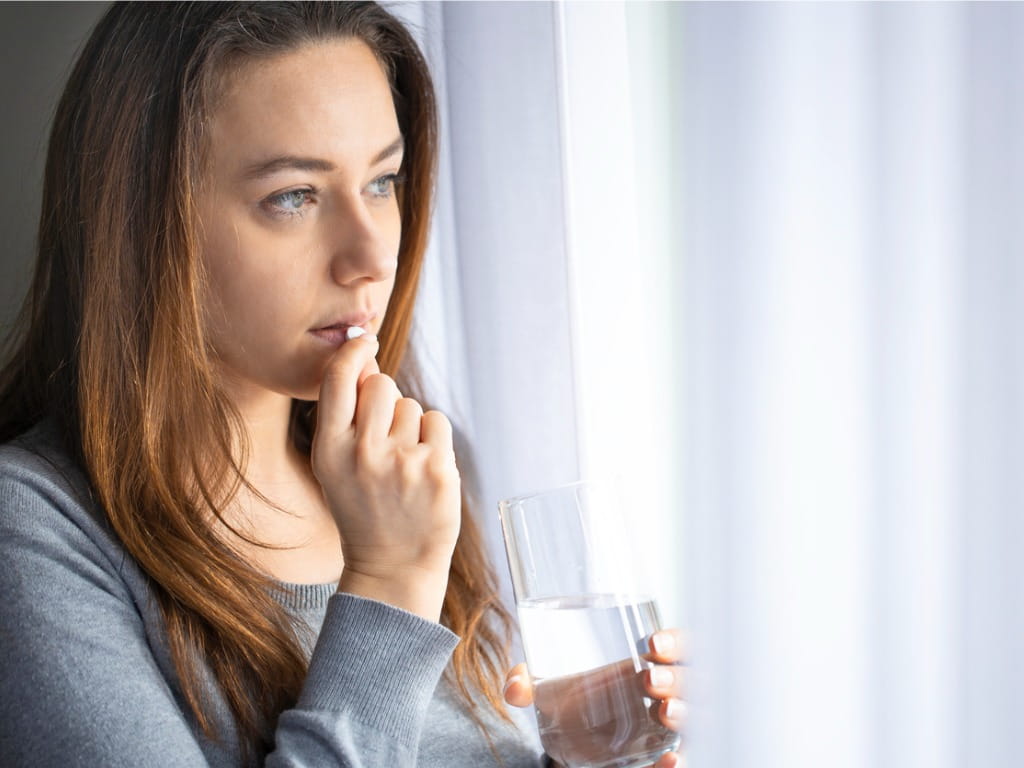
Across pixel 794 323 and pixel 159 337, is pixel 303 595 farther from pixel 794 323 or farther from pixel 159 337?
pixel 794 323

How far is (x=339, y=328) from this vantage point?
3.59ft

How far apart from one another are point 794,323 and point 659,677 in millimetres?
379

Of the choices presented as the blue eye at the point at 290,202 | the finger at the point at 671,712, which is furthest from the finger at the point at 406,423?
the finger at the point at 671,712

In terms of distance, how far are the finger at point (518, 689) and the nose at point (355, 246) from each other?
0.44 m

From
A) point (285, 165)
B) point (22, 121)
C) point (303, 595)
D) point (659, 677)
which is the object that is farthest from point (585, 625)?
point (22, 121)

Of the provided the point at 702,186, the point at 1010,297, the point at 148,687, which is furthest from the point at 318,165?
the point at 1010,297

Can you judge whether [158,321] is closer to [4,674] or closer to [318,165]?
[318,165]

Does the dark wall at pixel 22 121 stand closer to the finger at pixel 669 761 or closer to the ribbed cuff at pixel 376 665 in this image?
the ribbed cuff at pixel 376 665

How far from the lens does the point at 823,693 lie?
95cm

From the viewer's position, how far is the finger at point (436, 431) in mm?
988

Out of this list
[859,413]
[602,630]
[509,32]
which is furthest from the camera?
[509,32]

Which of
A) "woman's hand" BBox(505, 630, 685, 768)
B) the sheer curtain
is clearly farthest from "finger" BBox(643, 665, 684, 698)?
→ the sheer curtain

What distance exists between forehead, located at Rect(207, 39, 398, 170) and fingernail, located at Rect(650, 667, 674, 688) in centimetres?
60

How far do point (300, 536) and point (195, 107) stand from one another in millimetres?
507
